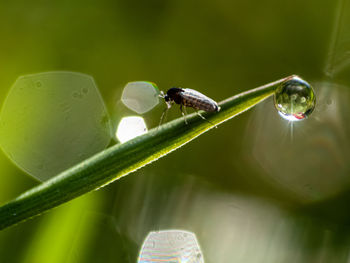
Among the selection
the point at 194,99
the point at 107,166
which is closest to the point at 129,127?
the point at 194,99

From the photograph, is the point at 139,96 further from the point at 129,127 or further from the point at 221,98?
the point at 221,98

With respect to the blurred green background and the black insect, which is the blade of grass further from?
the blurred green background

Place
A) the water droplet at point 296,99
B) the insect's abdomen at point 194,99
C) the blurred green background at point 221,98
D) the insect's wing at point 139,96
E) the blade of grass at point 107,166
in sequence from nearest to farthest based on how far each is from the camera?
the blade of grass at point 107,166, the water droplet at point 296,99, the insect's abdomen at point 194,99, the blurred green background at point 221,98, the insect's wing at point 139,96

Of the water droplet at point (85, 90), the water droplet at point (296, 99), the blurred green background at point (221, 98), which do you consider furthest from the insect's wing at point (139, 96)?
the water droplet at point (296, 99)

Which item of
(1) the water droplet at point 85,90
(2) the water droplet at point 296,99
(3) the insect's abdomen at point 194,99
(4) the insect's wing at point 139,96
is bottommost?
(2) the water droplet at point 296,99

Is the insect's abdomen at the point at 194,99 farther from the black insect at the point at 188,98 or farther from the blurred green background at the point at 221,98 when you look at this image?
the blurred green background at the point at 221,98

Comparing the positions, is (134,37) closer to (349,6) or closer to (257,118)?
(257,118)
